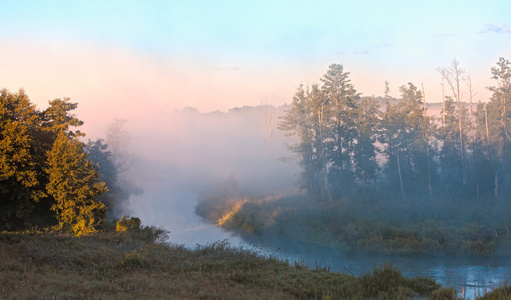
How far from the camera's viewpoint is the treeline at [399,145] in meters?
45.7

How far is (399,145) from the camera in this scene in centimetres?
4881

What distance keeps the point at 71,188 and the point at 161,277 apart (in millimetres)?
13570

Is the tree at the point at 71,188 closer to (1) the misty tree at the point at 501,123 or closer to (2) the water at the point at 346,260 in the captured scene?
(2) the water at the point at 346,260

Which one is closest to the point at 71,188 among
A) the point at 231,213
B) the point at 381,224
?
the point at 231,213

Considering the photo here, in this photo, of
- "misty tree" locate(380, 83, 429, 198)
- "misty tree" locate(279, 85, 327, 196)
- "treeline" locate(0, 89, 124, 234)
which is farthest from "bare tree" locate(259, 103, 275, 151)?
"treeline" locate(0, 89, 124, 234)

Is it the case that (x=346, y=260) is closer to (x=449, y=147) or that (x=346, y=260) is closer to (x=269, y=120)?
(x=449, y=147)

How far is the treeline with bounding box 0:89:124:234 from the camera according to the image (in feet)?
81.2

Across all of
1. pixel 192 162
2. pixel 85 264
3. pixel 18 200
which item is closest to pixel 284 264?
pixel 85 264

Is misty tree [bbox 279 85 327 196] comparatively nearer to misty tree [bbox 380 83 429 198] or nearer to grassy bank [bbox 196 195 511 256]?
grassy bank [bbox 196 195 511 256]

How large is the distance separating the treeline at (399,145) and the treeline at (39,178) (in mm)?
28064

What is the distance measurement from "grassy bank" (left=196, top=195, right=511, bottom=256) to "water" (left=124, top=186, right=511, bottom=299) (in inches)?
58.2

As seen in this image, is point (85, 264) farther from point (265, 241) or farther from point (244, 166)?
point (244, 166)

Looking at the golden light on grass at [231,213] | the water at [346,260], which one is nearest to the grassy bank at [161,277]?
the water at [346,260]

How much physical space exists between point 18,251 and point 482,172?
45.2 m
